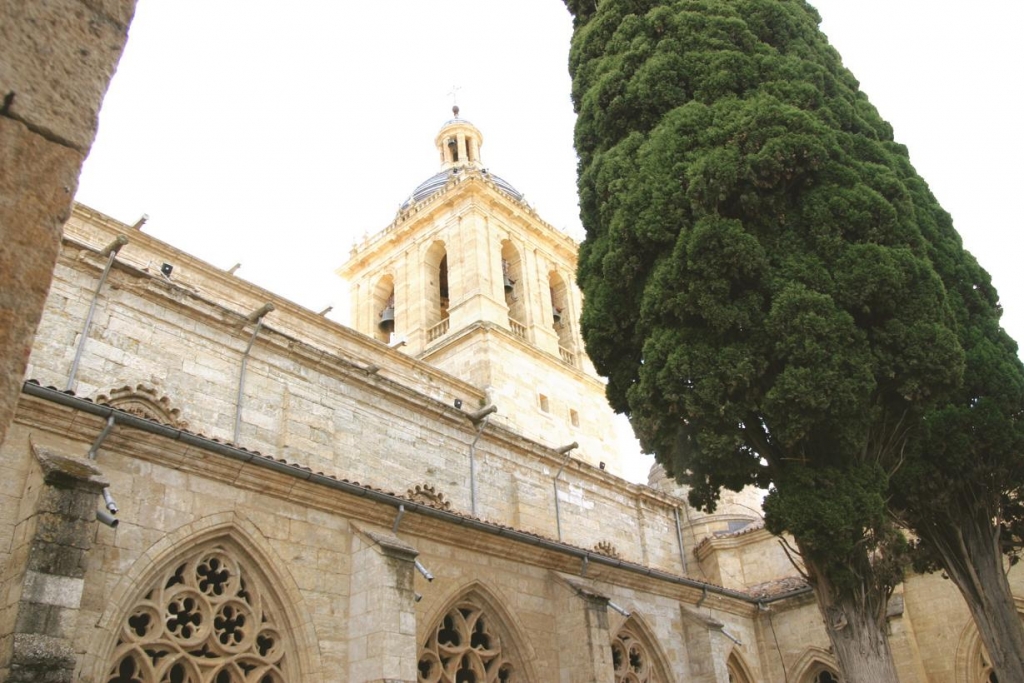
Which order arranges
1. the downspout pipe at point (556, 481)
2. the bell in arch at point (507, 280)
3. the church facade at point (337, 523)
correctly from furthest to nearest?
the bell in arch at point (507, 280) < the downspout pipe at point (556, 481) < the church facade at point (337, 523)

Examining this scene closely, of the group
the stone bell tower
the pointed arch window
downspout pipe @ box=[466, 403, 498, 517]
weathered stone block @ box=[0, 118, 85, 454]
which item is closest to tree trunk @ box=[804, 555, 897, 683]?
the pointed arch window

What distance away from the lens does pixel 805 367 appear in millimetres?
8211

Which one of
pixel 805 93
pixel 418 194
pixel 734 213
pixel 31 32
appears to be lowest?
pixel 31 32

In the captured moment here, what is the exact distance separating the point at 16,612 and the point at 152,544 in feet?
4.92

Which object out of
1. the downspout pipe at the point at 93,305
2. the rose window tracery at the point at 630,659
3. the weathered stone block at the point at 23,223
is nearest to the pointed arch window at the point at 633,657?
the rose window tracery at the point at 630,659

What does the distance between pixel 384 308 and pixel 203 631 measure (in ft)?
64.0

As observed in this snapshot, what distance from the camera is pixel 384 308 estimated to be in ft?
85.2

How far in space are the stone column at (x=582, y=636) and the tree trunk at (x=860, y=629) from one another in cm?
263

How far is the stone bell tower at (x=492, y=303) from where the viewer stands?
70.1 feet

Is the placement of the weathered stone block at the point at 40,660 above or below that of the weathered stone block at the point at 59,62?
below

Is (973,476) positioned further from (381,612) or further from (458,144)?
(458,144)

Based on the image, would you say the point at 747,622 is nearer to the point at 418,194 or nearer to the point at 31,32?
the point at 31,32

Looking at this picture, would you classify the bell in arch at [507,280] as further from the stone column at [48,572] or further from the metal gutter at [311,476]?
the stone column at [48,572]

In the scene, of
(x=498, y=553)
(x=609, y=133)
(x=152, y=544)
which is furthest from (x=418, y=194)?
(x=152, y=544)
